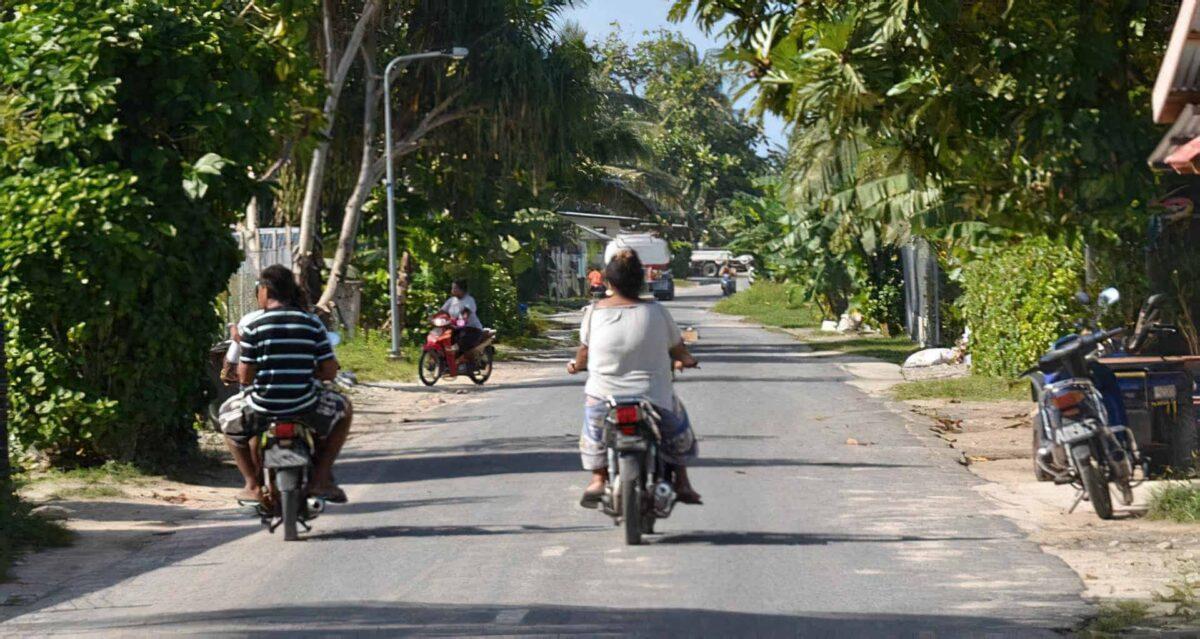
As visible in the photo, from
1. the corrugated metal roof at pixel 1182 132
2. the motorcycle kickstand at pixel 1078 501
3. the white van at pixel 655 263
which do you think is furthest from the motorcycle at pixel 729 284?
the motorcycle kickstand at pixel 1078 501

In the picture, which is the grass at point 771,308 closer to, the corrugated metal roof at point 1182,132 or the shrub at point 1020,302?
the shrub at point 1020,302

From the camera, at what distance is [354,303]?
3428 cm

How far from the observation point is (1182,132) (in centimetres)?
1189

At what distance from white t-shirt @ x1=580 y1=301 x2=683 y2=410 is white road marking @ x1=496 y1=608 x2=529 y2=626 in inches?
97.1

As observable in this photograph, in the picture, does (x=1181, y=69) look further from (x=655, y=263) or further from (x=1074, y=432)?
(x=655, y=263)

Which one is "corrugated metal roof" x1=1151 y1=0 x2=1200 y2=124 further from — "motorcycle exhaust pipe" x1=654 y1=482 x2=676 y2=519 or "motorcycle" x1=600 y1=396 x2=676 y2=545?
"motorcycle exhaust pipe" x1=654 y1=482 x2=676 y2=519

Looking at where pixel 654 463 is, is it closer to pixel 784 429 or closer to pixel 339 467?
pixel 339 467

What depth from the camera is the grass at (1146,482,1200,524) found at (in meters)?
11.1

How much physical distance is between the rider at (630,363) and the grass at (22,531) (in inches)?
141

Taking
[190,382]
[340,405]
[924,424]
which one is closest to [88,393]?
[190,382]

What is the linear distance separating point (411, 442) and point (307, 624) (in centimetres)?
1069

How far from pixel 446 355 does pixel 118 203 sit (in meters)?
13.4

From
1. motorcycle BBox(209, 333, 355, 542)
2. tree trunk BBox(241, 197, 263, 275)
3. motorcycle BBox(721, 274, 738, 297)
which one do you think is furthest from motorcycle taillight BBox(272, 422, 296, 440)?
motorcycle BBox(721, 274, 738, 297)

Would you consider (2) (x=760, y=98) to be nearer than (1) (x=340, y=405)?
No
